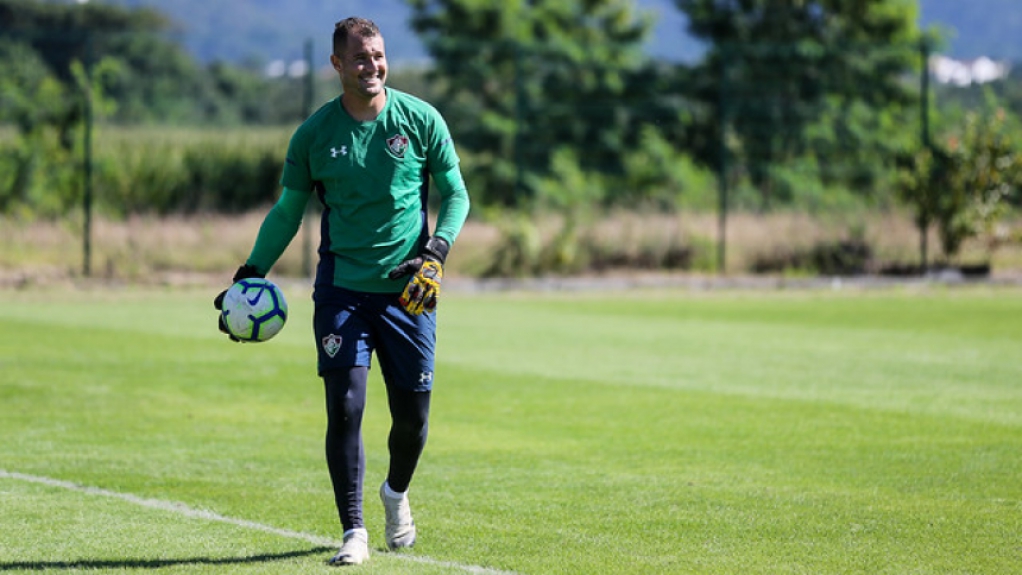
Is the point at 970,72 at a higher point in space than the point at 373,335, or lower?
higher

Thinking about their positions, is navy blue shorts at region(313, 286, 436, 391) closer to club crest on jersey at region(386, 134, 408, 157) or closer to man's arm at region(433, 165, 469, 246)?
man's arm at region(433, 165, 469, 246)

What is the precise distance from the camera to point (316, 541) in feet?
22.8

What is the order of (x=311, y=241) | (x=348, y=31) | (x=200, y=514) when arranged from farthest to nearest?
(x=311, y=241) < (x=200, y=514) < (x=348, y=31)

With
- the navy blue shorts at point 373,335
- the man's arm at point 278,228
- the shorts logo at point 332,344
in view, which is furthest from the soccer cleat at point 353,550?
the man's arm at point 278,228

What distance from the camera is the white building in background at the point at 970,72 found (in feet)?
99.6

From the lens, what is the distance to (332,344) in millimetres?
6582

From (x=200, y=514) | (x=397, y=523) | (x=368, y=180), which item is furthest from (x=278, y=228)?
(x=200, y=514)

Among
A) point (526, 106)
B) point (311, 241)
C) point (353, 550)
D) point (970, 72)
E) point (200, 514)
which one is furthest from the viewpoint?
point (970, 72)

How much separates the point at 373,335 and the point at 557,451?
10.1 feet

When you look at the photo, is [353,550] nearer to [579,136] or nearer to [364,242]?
[364,242]

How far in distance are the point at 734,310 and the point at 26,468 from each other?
511 inches

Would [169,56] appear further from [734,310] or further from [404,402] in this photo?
[404,402]

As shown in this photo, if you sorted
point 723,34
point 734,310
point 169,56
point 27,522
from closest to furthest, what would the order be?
point 27,522
point 734,310
point 169,56
point 723,34

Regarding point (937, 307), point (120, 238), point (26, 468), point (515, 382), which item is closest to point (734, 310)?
point (937, 307)
